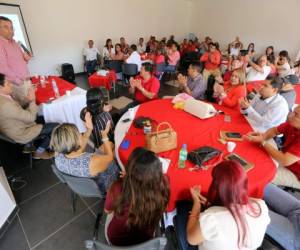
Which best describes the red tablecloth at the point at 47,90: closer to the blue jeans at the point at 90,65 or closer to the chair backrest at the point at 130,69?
the chair backrest at the point at 130,69

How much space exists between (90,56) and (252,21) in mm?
6588

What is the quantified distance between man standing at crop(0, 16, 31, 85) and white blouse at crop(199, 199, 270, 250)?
345 cm

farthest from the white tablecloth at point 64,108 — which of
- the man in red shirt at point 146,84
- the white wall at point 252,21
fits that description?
the white wall at point 252,21

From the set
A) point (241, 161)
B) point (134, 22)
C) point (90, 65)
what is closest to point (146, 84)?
point (241, 161)

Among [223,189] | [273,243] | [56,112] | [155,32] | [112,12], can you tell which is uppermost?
[112,12]

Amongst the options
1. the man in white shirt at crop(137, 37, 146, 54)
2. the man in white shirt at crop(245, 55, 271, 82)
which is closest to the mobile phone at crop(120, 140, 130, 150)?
the man in white shirt at crop(245, 55, 271, 82)

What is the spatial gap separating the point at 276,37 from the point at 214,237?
8.54 meters

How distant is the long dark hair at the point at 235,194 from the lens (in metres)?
0.93

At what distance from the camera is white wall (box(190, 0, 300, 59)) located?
667 centimetres

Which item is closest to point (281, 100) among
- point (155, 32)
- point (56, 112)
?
point (56, 112)

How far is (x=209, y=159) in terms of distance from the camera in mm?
1494

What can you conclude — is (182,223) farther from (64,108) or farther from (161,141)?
(64,108)

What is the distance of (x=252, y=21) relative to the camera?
7562 millimetres

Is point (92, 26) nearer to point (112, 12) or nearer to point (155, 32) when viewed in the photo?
point (112, 12)
